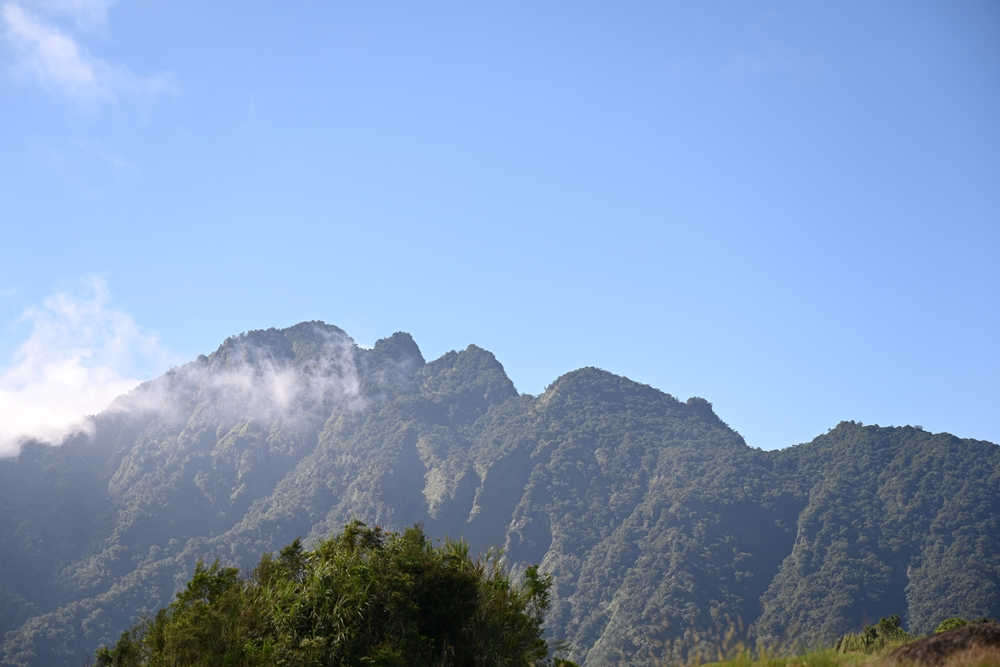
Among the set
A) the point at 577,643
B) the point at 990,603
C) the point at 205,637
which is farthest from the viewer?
the point at 577,643

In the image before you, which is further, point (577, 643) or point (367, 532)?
point (577, 643)

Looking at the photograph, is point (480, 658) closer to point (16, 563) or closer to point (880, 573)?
point (880, 573)

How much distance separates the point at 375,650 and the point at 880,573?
18590 centimetres

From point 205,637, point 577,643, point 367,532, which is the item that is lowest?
point 577,643

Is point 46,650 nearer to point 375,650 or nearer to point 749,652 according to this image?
point 375,650

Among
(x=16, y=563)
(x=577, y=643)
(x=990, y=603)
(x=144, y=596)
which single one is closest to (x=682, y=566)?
(x=577, y=643)

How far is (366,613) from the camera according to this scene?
2044 centimetres

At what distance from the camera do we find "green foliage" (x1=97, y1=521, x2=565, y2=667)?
1984 centimetres

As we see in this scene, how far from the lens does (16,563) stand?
190250 mm

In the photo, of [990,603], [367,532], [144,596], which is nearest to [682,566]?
[990,603]

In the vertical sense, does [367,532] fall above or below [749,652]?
above

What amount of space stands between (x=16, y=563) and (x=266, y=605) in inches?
8029

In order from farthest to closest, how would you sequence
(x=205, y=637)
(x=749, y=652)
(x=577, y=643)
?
(x=577, y=643), (x=205, y=637), (x=749, y=652)

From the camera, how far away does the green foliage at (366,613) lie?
19844 millimetres
